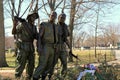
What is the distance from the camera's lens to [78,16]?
118 ft

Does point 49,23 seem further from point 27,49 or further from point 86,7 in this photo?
point 86,7

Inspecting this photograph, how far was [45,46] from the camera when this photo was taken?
1048 centimetres

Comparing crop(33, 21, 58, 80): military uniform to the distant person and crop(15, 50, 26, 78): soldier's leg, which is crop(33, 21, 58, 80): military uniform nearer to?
the distant person

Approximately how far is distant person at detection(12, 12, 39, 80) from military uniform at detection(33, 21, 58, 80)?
35 centimetres

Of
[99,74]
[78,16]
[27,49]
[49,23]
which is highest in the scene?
[78,16]

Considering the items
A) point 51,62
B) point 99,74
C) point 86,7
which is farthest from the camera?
point 86,7

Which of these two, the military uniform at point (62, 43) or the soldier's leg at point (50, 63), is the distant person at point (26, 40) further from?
the military uniform at point (62, 43)

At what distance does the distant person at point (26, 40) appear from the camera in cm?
1062

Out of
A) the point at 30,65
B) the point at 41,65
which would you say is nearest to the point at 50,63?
the point at 41,65

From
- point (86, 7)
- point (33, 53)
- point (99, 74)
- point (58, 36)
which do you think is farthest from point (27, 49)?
point (86, 7)

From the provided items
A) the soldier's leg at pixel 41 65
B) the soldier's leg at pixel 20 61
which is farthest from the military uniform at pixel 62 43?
the soldier's leg at pixel 20 61

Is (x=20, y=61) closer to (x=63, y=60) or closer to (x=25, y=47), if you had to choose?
(x=25, y=47)

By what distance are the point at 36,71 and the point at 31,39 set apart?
0.92 m

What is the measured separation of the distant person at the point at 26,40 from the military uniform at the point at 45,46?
35 cm
